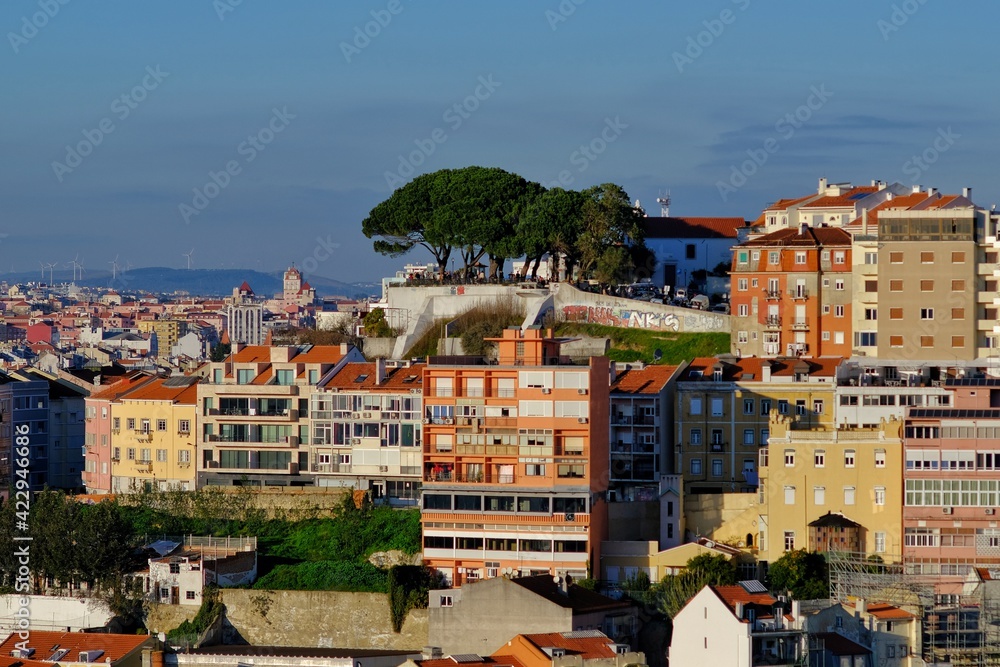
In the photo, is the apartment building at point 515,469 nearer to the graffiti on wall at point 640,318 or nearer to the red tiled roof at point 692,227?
the graffiti on wall at point 640,318

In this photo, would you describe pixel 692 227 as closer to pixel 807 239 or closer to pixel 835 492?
pixel 807 239

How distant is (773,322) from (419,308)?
620 inches

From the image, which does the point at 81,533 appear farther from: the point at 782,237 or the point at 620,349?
the point at 782,237

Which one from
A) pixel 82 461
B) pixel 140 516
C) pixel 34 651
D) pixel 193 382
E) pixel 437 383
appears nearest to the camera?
pixel 34 651

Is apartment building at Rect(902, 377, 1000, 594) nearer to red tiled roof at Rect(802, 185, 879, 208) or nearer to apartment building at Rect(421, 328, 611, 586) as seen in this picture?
apartment building at Rect(421, 328, 611, 586)

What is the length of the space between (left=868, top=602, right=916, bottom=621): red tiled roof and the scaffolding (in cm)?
43

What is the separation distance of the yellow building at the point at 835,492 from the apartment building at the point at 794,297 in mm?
15547

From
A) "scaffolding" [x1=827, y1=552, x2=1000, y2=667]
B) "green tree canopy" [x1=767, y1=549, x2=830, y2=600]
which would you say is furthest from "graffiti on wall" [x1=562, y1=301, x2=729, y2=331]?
"scaffolding" [x1=827, y1=552, x2=1000, y2=667]

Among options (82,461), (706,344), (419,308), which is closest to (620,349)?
(706,344)

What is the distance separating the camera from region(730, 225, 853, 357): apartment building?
70875mm

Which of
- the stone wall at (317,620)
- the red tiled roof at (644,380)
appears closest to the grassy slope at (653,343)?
the red tiled roof at (644,380)

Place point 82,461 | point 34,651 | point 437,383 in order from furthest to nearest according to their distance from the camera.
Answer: point 82,461 < point 437,383 < point 34,651

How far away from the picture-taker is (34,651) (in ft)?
175

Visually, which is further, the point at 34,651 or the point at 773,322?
the point at 773,322
